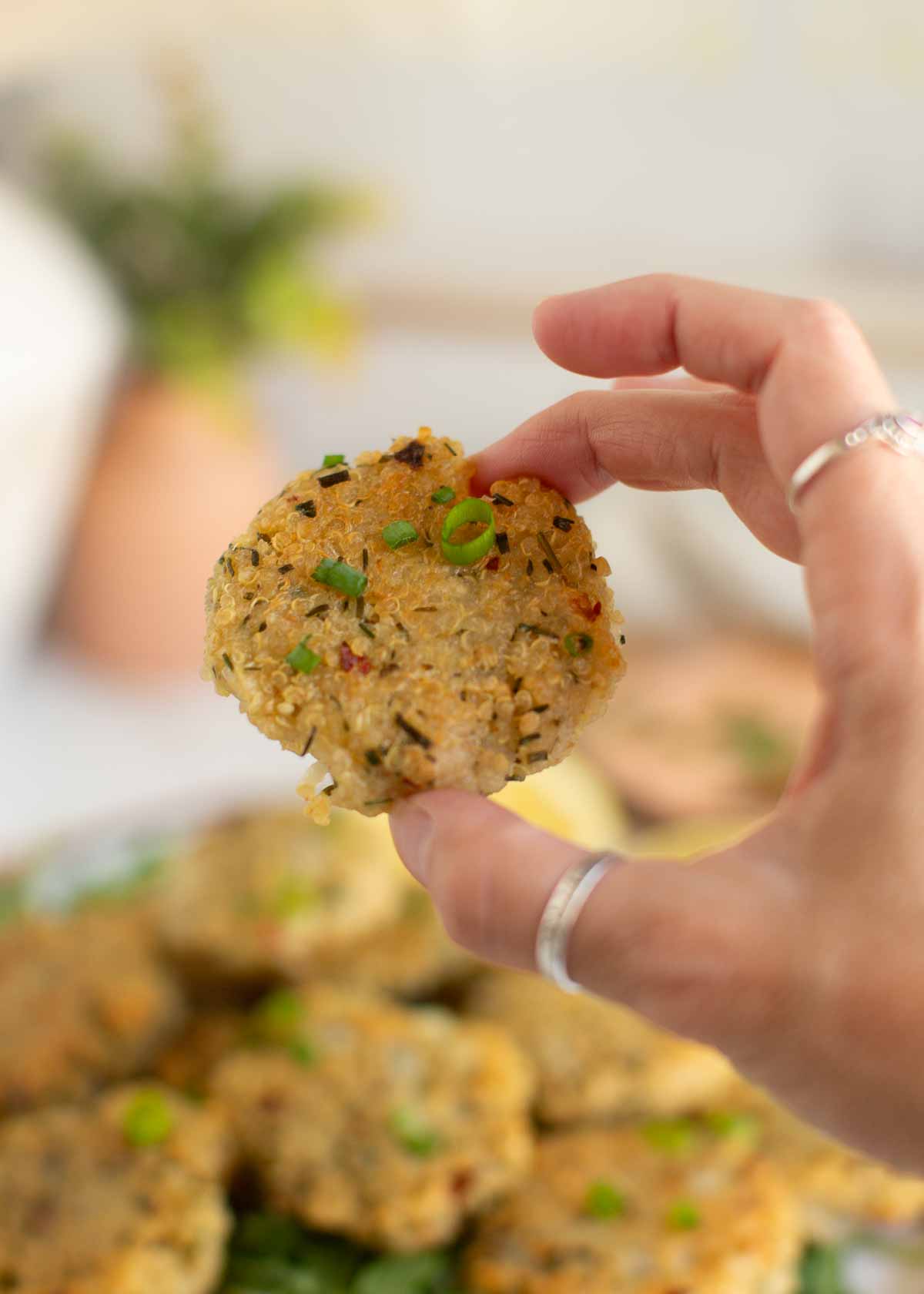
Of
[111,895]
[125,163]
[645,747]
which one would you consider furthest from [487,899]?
[125,163]

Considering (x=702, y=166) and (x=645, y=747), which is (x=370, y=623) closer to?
(x=645, y=747)

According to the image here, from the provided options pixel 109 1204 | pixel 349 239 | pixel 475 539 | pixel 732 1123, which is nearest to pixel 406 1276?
pixel 109 1204

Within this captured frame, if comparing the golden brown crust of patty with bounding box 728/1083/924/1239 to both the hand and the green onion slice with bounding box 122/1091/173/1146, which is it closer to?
the green onion slice with bounding box 122/1091/173/1146

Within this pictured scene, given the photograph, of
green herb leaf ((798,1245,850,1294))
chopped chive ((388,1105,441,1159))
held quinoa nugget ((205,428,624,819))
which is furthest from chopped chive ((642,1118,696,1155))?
held quinoa nugget ((205,428,624,819))

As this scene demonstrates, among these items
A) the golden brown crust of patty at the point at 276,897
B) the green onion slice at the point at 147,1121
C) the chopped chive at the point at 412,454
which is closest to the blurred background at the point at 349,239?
the golden brown crust of patty at the point at 276,897

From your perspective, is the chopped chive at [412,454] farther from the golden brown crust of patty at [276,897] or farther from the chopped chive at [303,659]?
the golden brown crust of patty at [276,897]

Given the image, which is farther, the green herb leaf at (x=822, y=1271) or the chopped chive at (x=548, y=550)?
the green herb leaf at (x=822, y=1271)

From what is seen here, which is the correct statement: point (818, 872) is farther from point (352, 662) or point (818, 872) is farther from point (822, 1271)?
point (822, 1271)
